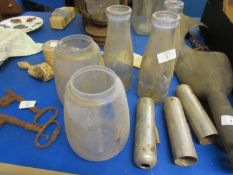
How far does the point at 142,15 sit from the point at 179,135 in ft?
1.93

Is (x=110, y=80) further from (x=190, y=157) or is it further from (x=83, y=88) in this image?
(x=190, y=157)

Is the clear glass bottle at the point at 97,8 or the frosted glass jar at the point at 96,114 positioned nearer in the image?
the frosted glass jar at the point at 96,114

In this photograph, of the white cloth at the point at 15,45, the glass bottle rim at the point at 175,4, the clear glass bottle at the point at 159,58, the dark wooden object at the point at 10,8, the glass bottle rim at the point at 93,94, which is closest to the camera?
the glass bottle rim at the point at 93,94

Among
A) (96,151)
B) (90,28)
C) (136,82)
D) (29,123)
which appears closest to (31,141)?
(29,123)

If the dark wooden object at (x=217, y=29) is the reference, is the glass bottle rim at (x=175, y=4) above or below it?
above

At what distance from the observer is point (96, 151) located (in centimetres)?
45

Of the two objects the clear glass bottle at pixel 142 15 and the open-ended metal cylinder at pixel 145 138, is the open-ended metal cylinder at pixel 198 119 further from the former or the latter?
the clear glass bottle at pixel 142 15

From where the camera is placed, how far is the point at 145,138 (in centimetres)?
47

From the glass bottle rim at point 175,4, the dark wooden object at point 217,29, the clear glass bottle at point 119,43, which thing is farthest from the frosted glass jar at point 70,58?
the dark wooden object at point 217,29

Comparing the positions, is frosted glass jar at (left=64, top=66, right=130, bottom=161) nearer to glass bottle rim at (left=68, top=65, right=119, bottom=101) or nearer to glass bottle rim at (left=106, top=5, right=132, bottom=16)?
glass bottle rim at (left=68, top=65, right=119, bottom=101)

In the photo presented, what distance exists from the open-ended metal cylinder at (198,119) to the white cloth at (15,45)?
57 cm

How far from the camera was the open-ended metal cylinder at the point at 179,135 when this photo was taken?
454mm

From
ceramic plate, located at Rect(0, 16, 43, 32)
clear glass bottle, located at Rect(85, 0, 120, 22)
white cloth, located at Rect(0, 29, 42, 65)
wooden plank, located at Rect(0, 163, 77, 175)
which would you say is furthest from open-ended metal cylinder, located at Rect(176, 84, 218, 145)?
ceramic plate, located at Rect(0, 16, 43, 32)

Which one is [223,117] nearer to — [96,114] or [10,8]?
[96,114]
